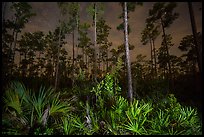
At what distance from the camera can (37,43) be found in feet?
120

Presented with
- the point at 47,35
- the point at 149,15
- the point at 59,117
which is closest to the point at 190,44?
the point at 149,15

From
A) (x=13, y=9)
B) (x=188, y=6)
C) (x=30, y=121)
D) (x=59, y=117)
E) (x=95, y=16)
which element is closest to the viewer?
(x=30, y=121)

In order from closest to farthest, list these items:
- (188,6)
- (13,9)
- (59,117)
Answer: (59,117) < (188,6) < (13,9)

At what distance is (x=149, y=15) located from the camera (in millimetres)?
24562

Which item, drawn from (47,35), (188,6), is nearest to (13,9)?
(47,35)

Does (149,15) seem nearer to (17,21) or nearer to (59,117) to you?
(17,21)

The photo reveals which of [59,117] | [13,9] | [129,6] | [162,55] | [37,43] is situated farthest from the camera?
[37,43]

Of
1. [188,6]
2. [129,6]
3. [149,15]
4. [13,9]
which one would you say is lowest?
[188,6]

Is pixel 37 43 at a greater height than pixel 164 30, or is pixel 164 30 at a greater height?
pixel 37 43

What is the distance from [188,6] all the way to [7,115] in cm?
1092

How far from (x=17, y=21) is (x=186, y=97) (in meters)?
25.4

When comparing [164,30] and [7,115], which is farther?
[164,30]

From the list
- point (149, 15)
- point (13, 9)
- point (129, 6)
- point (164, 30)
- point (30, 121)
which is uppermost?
point (13, 9)

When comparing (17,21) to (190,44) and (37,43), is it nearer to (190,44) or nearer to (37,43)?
(37,43)
